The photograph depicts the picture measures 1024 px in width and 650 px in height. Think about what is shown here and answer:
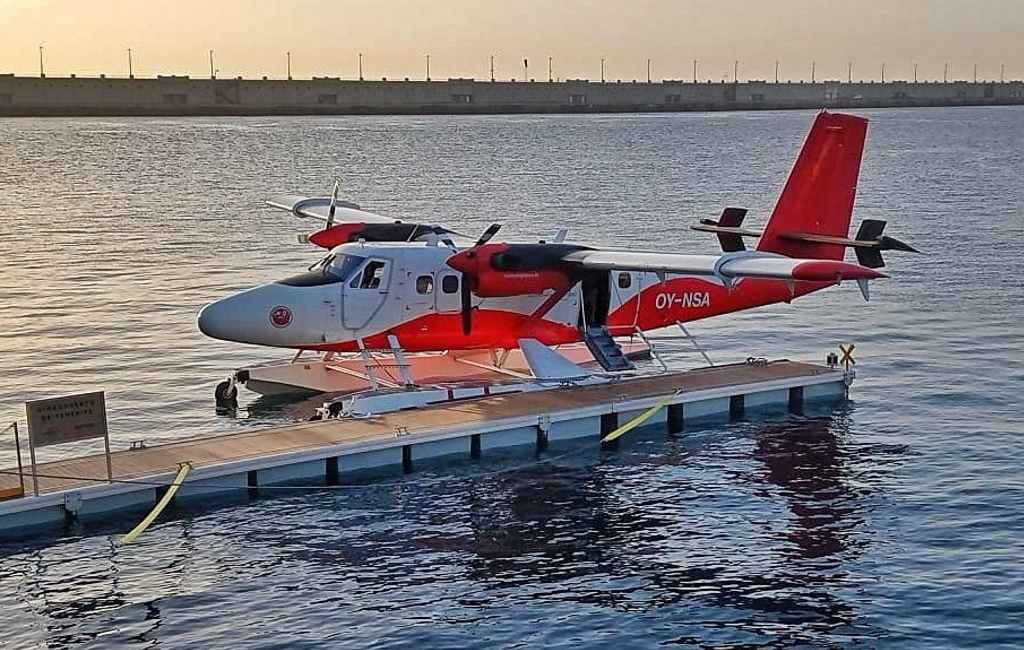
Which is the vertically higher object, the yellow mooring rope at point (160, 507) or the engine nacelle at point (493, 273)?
the engine nacelle at point (493, 273)

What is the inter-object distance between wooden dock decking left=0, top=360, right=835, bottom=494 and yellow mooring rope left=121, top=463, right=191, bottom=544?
477 mm

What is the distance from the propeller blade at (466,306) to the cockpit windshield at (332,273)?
240 centimetres

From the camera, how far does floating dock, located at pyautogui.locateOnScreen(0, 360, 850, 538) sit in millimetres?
23250

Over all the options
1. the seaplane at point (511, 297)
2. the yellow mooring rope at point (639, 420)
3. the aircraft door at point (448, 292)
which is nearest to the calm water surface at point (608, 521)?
the yellow mooring rope at point (639, 420)

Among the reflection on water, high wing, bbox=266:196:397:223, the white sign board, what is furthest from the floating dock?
high wing, bbox=266:196:397:223

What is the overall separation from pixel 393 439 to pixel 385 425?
1187 mm

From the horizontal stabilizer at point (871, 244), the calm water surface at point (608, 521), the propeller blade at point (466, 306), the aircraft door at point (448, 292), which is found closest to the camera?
the calm water surface at point (608, 521)

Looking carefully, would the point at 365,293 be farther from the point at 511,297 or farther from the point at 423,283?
the point at 511,297

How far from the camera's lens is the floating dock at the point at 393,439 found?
76.3ft

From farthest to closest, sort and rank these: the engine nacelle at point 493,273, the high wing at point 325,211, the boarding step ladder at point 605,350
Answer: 1. the high wing at point 325,211
2. the boarding step ladder at point 605,350
3. the engine nacelle at point 493,273

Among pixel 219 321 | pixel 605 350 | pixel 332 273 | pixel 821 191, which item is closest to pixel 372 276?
pixel 332 273

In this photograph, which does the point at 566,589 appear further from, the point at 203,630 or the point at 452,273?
the point at 452,273

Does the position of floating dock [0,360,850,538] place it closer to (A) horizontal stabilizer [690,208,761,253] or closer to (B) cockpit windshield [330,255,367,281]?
(A) horizontal stabilizer [690,208,761,253]

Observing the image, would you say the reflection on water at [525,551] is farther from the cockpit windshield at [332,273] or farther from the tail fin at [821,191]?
the tail fin at [821,191]
